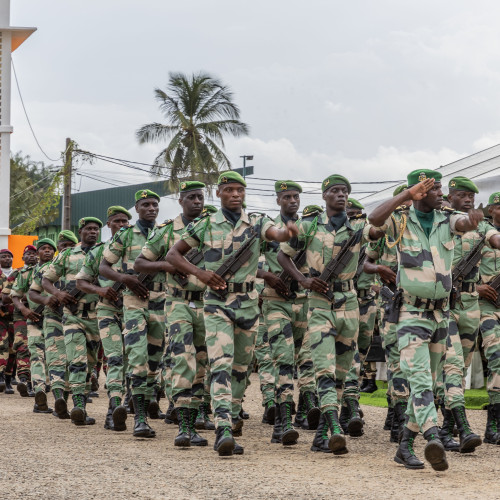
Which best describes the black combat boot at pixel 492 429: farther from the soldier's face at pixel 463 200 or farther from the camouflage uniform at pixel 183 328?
the camouflage uniform at pixel 183 328

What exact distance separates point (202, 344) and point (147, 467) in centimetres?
196

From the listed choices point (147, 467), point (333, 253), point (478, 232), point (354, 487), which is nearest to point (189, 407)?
point (147, 467)

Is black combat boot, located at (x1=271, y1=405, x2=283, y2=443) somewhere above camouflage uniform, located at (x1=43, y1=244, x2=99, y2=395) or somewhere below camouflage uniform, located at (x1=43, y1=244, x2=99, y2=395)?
below

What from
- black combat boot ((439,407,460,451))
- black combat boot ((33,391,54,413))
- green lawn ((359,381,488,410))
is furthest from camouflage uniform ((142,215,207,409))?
green lawn ((359,381,488,410))

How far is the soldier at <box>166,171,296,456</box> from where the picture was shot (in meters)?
8.25

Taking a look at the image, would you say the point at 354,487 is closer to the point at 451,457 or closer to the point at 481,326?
the point at 451,457

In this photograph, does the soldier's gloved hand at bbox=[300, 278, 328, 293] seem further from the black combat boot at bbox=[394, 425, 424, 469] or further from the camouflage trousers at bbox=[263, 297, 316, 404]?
the black combat boot at bbox=[394, 425, 424, 469]

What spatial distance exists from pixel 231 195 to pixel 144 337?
6.86ft

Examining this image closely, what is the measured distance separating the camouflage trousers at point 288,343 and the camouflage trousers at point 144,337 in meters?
1.12

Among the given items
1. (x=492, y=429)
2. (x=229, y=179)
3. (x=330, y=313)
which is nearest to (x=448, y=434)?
(x=492, y=429)

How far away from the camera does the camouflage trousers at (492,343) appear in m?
9.32

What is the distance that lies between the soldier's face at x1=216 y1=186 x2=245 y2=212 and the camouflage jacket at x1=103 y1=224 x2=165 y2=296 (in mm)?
1907

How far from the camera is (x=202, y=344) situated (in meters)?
9.31

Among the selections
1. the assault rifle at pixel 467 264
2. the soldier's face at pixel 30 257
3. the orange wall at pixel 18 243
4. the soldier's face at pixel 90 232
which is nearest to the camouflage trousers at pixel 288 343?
the assault rifle at pixel 467 264
